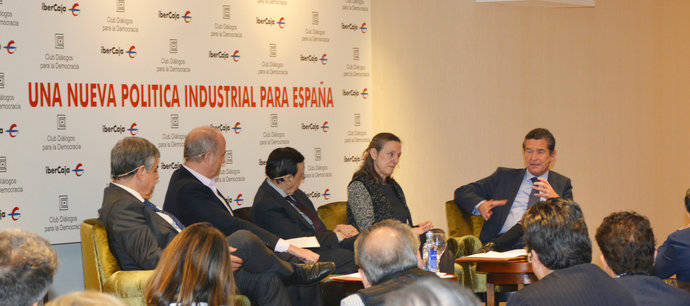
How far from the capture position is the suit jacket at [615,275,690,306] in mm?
2664

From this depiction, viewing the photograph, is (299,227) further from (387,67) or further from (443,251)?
(387,67)

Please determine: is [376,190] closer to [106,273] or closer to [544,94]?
[106,273]

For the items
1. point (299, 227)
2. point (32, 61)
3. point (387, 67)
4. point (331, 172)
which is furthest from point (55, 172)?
point (387, 67)

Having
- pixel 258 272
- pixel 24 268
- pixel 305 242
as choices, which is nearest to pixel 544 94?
pixel 305 242

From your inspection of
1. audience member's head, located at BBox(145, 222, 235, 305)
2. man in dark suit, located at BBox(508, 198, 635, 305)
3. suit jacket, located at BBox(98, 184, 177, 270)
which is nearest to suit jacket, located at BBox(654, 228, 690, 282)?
man in dark suit, located at BBox(508, 198, 635, 305)

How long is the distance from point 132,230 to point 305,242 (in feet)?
4.10

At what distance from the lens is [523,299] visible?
88.6 inches

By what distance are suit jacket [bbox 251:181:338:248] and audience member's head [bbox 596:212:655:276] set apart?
7.50ft

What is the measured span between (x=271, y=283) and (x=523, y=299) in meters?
2.05

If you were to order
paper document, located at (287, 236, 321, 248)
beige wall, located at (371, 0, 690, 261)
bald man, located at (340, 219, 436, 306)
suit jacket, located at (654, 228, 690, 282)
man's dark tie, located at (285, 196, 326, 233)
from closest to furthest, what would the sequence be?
1. bald man, located at (340, 219, 436, 306)
2. suit jacket, located at (654, 228, 690, 282)
3. paper document, located at (287, 236, 321, 248)
4. man's dark tie, located at (285, 196, 326, 233)
5. beige wall, located at (371, 0, 690, 261)

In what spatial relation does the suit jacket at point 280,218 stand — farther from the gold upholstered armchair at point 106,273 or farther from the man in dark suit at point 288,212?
the gold upholstered armchair at point 106,273

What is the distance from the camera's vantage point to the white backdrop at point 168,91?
4.55 m

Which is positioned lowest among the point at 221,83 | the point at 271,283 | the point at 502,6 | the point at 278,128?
the point at 271,283

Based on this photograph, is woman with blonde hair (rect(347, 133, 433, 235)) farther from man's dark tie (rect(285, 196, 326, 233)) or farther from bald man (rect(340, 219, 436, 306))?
bald man (rect(340, 219, 436, 306))
